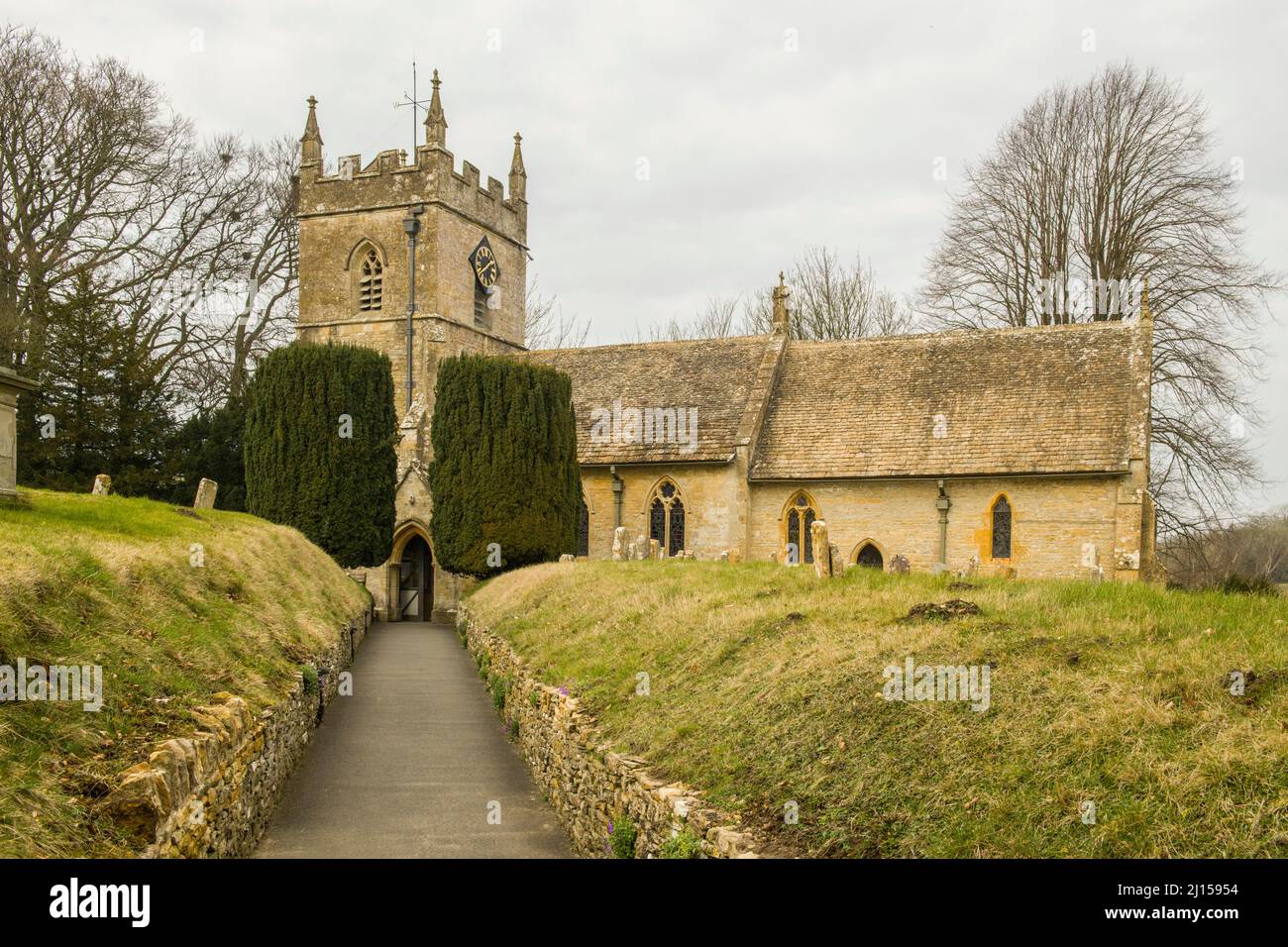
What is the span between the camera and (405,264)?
33.4m

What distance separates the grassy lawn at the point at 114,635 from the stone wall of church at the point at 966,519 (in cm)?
1358

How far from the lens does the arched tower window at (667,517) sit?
28656mm

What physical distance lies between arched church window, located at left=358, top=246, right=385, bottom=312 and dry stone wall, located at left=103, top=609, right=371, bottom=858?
77.0ft

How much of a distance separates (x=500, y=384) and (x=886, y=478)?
965 centimetres

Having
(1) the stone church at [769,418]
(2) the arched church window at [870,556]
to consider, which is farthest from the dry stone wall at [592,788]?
(2) the arched church window at [870,556]

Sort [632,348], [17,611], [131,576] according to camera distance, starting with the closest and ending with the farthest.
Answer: [17,611]
[131,576]
[632,348]

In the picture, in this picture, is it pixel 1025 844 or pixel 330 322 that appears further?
pixel 330 322

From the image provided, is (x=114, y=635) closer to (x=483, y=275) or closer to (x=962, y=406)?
(x=962, y=406)

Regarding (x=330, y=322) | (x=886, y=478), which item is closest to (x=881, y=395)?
(x=886, y=478)

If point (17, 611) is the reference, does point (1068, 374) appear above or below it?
above

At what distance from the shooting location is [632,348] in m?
32.7

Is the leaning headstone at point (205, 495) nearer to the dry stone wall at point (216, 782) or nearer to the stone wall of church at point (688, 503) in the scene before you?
the dry stone wall at point (216, 782)
